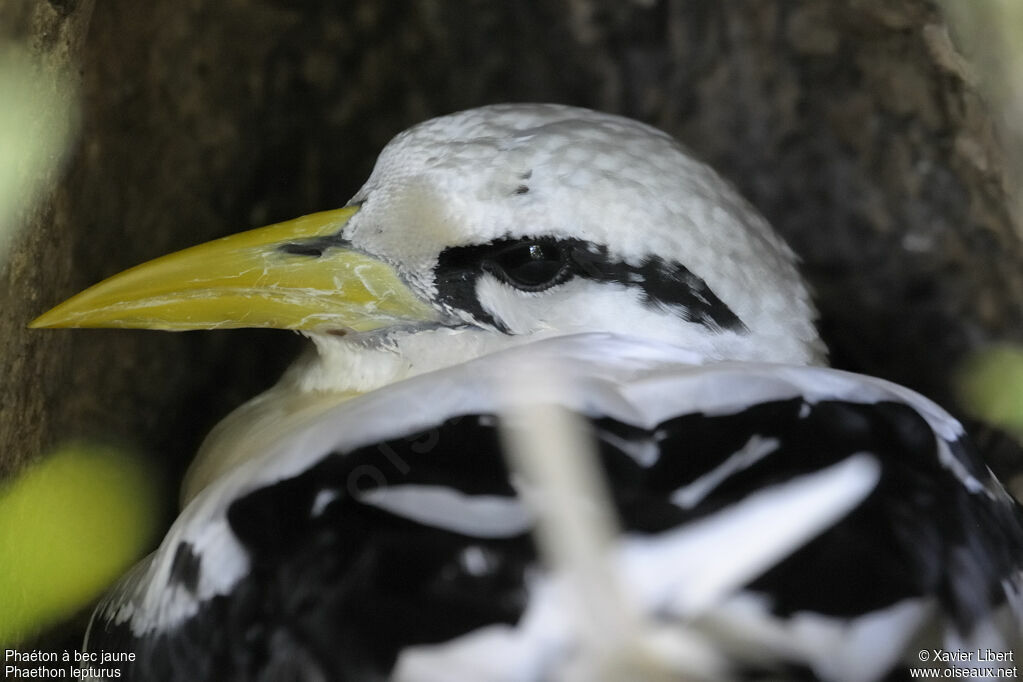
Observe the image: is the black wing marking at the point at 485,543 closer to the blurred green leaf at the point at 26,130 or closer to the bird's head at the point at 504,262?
the bird's head at the point at 504,262

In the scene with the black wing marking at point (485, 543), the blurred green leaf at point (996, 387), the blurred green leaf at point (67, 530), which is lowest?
the blurred green leaf at point (67, 530)

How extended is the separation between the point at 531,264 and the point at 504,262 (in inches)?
1.5

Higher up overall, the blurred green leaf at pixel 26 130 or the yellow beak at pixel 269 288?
the blurred green leaf at pixel 26 130

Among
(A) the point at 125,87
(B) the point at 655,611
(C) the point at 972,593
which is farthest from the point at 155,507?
(C) the point at 972,593

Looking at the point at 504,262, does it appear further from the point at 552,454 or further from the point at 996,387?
the point at 996,387

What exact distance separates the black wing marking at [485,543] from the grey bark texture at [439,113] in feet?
1.48

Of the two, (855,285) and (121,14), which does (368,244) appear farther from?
(855,285)

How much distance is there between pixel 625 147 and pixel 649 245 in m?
0.15

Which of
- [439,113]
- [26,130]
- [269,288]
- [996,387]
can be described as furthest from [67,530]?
[996,387]

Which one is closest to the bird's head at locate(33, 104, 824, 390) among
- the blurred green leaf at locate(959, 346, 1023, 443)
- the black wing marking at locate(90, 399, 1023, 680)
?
the black wing marking at locate(90, 399, 1023, 680)

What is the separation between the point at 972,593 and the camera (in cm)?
109

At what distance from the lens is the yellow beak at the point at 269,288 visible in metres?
1.43

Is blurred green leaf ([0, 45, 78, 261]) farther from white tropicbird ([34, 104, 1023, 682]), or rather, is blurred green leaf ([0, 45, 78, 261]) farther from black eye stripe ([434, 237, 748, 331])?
black eye stripe ([434, 237, 748, 331])

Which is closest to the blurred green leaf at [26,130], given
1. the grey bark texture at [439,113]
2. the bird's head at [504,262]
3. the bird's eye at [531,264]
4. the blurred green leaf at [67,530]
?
the grey bark texture at [439,113]
